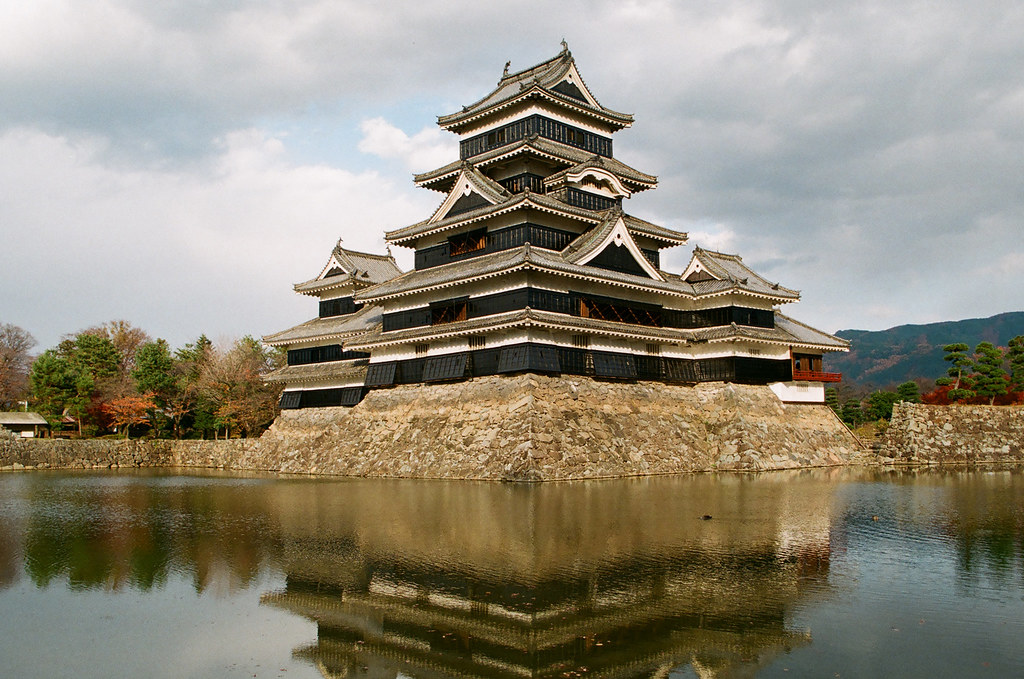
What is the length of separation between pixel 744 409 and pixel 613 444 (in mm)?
9338

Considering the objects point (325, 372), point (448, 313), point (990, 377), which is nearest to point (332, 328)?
point (325, 372)

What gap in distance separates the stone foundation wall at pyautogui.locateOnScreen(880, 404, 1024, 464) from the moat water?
1991 centimetres

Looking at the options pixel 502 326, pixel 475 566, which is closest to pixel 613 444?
pixel 502 326

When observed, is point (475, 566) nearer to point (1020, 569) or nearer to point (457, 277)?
point (1020, 569)

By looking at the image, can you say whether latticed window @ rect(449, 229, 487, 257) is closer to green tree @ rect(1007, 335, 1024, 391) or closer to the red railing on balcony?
the red railing on balcony

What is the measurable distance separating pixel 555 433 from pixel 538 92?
60.6 ft

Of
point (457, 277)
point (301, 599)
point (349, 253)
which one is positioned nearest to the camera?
point (301, 599)

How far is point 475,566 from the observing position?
1415cm

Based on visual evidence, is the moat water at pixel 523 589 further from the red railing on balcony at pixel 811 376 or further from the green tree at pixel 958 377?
the green tree at pixel 958 377

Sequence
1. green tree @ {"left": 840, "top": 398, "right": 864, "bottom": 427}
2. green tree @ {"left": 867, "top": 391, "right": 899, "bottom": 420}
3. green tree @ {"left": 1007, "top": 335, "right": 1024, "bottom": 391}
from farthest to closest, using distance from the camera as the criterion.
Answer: green tree @ {"left": 867, "top": 391, "right": 899, "bottom": 420} → green tree @ {"left": 840, "top": 398, "right": 864, "bottom": 427} → green tree @ {"left": 1007, "top": 335, "right": 1024, "bottom": 391}

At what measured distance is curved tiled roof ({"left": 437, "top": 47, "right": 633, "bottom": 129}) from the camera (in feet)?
133

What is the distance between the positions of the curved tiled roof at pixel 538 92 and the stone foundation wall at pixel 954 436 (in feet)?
74.1

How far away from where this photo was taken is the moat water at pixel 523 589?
30.9 ft

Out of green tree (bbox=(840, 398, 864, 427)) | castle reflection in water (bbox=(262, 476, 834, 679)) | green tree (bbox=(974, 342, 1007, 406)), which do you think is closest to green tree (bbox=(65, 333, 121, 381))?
castle reflection in water (bbox=(262, 476, 834, 679))
